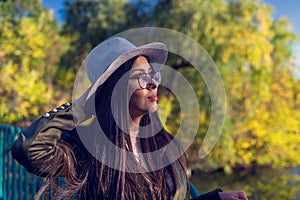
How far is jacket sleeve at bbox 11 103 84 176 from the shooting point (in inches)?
61.6

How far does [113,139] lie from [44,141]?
12.1 inches

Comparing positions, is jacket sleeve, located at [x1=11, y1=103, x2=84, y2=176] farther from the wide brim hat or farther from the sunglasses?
the sunglasses

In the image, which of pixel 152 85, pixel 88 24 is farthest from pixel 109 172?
pixel 88 24

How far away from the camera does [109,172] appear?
5.71 ft

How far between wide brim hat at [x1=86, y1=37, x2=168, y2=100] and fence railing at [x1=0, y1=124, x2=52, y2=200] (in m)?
1.38

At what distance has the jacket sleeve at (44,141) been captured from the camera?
1564mm

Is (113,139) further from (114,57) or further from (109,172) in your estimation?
(114,57)

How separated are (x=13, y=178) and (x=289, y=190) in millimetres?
7737

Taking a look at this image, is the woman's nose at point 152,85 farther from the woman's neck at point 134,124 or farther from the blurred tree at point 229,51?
the blurred tree at point 229,51

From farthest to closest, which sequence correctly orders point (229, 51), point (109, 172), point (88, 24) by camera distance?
point (88, 24)
point (229, 51)
point (109, 172)

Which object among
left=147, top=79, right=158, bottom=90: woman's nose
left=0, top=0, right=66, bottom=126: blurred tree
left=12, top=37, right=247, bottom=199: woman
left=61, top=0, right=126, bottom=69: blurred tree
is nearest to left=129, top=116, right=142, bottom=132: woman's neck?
left=12, top=37, right=247, bottom=199: woman

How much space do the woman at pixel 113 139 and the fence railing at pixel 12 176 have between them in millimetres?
1320

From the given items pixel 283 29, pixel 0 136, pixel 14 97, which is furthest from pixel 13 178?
pixel 283 29

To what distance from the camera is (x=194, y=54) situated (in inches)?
372
